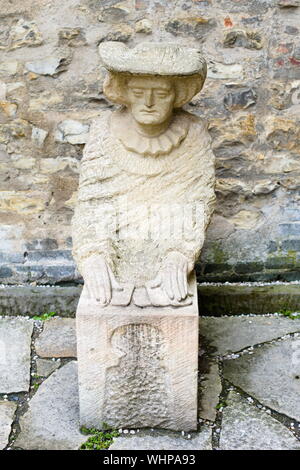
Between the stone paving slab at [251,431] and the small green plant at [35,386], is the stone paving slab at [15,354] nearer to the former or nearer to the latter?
the small green plant at [35,386]

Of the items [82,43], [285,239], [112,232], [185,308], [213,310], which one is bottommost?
[213,310]

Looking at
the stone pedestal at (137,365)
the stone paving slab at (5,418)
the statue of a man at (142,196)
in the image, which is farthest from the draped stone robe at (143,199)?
the stone paving slab at (5,418)

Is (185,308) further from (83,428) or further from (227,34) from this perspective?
(227,34)

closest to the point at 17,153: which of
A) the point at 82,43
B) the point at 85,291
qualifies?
the point at 82,43

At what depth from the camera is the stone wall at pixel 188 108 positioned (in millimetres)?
3932

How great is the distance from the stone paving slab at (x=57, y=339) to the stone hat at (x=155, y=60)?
1.77 meters

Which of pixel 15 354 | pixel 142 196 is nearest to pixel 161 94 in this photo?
pixel 142 196

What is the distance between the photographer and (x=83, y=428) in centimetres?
324

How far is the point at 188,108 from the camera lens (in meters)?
4.07

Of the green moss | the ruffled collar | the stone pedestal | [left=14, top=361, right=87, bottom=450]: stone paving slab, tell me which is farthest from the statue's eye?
[left=14, top=361, right=87, bottom=450]: stone paving slab

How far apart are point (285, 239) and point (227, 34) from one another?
1.44m

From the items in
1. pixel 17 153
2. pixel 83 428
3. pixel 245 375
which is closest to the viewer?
pixel 83 428

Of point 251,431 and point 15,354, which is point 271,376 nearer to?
point 251,431

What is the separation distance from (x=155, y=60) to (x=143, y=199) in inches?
29.3
